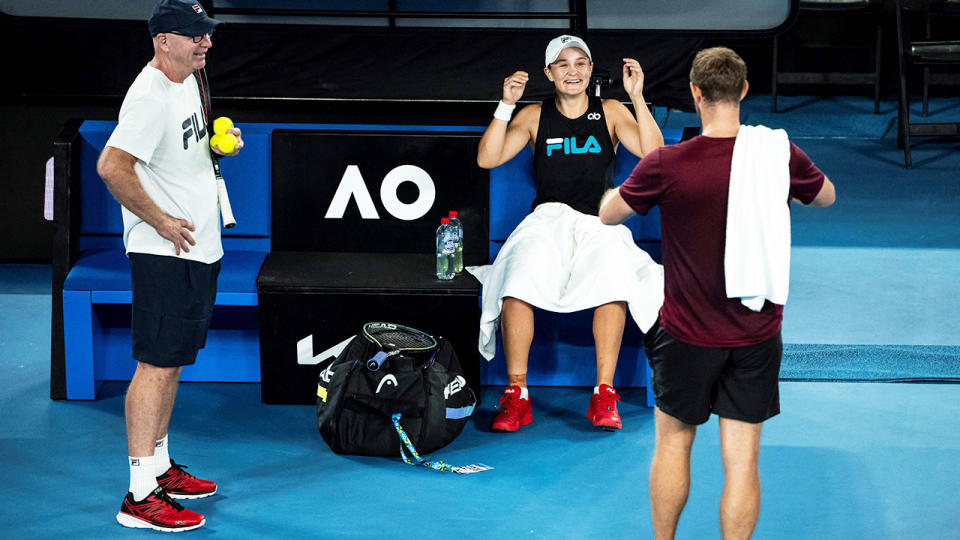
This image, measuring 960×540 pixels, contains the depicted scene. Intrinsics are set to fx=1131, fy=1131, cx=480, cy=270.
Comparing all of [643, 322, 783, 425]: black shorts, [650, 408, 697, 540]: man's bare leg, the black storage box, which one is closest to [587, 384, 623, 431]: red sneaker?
the black storage box

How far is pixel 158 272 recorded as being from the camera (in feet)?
12.3

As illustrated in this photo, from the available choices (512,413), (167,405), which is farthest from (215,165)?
(512,413)

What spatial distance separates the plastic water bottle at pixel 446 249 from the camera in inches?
202

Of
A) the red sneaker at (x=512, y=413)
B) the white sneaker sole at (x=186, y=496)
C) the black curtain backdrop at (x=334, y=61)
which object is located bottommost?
the white sneaker sole at (x=186, y=496)

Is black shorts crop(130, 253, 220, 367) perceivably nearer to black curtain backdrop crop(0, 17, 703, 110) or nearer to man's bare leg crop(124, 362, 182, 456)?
man's bare leg crop(124, 362, 182, 456)

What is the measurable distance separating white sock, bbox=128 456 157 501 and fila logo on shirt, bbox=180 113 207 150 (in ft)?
3.49

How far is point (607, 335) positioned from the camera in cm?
484

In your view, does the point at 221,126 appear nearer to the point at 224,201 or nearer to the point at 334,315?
the point at 224,201

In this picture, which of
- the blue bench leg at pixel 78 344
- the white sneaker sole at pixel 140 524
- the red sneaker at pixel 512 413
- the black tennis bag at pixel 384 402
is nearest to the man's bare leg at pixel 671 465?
the black tennis bag at pixel 384 402

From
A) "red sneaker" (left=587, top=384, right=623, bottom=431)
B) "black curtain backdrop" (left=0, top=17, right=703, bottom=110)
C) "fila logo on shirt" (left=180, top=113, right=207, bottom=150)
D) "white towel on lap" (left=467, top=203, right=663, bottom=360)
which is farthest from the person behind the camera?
"black curtain backdrop" (left=0, top=17, right=703, bottom=110)

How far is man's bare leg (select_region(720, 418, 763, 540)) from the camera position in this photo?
315 cm

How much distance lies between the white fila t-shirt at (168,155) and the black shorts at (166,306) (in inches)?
1.8

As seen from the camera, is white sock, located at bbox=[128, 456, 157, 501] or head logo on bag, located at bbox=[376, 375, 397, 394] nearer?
white sock, located at bbox=[128, 456, 157, 501]

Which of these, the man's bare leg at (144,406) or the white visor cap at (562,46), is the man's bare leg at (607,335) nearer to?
the white visor cap at (562,46)
